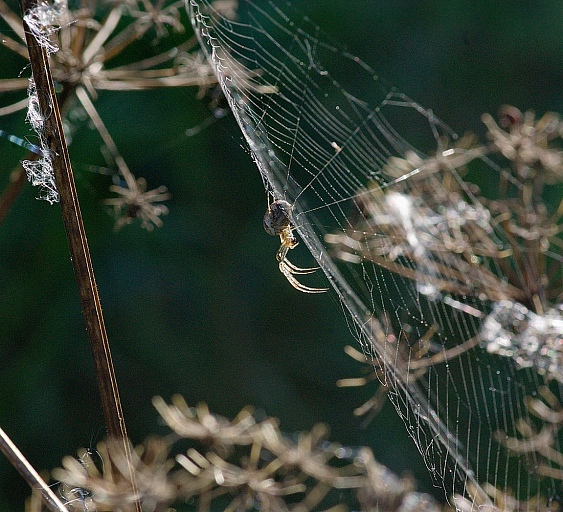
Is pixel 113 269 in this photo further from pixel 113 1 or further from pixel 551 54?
pixel 551 54

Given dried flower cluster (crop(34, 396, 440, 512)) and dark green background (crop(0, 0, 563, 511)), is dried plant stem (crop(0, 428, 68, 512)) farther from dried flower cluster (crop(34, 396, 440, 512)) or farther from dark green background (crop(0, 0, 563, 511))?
dark green background (crop(0, 0, 563, 511))

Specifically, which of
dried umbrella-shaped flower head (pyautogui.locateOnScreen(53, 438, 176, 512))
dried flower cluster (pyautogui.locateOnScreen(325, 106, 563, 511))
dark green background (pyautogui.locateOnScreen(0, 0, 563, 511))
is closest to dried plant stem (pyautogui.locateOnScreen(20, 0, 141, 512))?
dried umbrella-shaped flower head (pyautogui.locateOnScreen(53, 438, 176, 512))

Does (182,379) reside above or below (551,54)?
below

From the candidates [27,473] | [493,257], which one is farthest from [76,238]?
[493,257]

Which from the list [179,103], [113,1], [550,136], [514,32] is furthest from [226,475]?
[514,32]

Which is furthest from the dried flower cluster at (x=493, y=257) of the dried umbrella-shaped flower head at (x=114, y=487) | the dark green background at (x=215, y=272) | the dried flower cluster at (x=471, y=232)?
the dark green background at (x=215, y=272)

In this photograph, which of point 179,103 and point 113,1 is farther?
point 179,103
